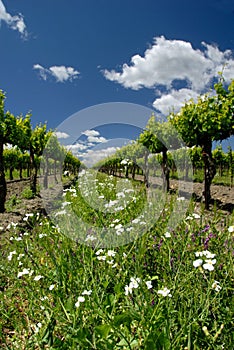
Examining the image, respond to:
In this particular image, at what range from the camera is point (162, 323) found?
172cm

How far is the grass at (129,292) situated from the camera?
5.60ft

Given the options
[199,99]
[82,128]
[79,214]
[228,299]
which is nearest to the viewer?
[228,299]

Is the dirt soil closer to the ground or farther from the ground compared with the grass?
closer to the ground

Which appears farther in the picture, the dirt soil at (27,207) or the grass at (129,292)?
the dirt soil at (27,207)

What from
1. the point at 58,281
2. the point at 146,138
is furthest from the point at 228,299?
the point at 146,138

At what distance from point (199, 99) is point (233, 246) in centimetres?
958

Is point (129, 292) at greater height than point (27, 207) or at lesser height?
greater

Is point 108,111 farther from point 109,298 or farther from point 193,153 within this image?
point 193,153

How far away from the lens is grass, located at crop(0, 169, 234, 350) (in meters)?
1.71

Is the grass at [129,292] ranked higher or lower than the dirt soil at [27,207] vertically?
higher

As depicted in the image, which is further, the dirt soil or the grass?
the dirt soil

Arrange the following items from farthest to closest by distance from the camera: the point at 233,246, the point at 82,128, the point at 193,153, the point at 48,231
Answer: the point at 193,153, the point at 82,128, the point at 48,231, the point at 233,246

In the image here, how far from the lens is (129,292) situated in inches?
74.0

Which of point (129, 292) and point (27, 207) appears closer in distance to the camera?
point (129, 292)
